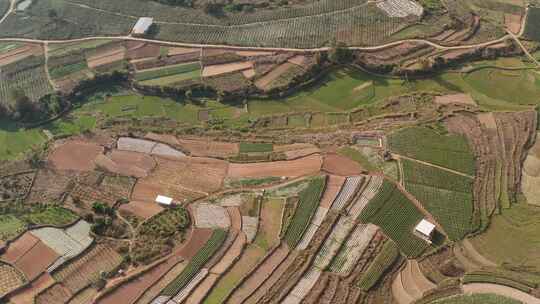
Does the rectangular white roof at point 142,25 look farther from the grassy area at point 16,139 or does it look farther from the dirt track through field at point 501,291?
the dirt track through field at point 501,291

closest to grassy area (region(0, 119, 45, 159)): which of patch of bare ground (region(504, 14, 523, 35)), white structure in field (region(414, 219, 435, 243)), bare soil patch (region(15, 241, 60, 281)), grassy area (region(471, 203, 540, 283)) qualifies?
bare soil patch (region(15, 241, 60, 281))

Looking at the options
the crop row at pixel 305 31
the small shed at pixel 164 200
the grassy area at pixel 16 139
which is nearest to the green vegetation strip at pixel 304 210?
the small shed at pixel 164 200

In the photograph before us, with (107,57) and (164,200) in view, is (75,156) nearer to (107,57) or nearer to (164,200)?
(164,200)

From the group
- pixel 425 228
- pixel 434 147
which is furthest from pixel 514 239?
pixel 434 147

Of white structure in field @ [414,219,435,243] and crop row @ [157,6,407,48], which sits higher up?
crop row @ [157,6,407,48]

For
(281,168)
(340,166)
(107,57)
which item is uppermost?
(107,57)

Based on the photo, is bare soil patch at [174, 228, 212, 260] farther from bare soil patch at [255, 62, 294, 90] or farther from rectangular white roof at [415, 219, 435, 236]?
bare soil patch at [255, 62, 294, 90]
